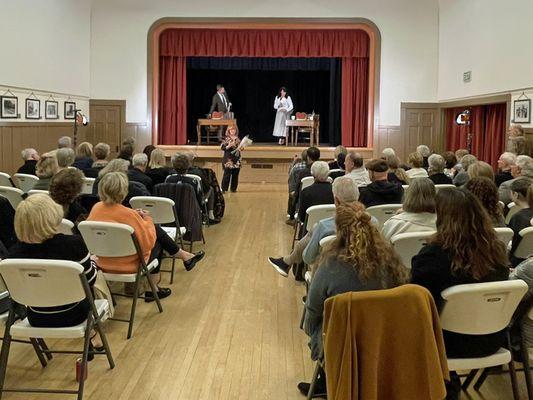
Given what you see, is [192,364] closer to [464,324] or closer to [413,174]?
[464,324]

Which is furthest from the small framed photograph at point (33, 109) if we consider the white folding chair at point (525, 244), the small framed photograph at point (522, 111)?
the white folding chair at point (525, 244)

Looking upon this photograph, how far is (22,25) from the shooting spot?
1062cm

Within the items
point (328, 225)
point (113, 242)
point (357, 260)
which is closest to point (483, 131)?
point (328, 225)

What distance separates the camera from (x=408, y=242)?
3721 millimetres

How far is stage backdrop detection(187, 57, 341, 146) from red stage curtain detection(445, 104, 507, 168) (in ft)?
13.2

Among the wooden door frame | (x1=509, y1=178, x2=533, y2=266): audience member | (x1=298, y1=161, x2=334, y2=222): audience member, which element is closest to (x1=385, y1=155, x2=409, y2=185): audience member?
(x1=298, y1=161, x2=334, y2=222): audience member

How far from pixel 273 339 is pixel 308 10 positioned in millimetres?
10896

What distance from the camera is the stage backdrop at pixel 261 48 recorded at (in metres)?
14.4

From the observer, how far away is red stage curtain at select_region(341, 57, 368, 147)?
15.1m

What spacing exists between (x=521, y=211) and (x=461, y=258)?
1732 mm

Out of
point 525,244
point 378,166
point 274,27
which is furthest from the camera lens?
point 274,27

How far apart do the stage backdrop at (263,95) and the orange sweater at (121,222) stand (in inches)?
509

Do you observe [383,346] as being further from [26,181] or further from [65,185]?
[26,181]

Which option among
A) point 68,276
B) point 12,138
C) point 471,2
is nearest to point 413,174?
point 68,276
